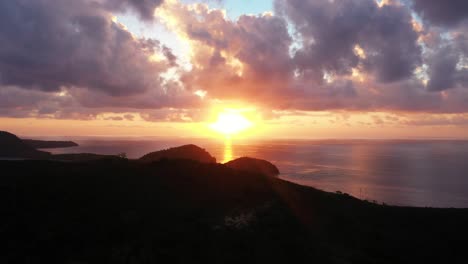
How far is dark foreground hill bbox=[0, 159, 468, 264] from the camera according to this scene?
2931cm

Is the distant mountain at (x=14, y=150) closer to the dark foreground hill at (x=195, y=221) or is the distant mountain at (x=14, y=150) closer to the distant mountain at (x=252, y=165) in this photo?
the distant mountain at (x=252, y=165)

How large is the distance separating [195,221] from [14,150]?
191797 mm

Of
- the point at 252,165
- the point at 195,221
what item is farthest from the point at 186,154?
the point at 195,221

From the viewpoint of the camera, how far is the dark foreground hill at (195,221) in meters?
29.3

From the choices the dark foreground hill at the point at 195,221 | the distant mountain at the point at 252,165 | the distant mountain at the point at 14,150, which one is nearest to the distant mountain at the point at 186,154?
the distant mountain at the point at 252,165

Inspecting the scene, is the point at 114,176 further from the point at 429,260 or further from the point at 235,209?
the point at 429,260

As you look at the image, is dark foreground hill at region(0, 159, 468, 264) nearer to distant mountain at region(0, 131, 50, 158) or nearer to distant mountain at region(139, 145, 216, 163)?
distant mountain at region(139, 145, 216, 163)

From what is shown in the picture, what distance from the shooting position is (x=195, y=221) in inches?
1419

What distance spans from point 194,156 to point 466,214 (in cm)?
10613

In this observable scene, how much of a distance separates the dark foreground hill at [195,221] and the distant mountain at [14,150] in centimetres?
13572

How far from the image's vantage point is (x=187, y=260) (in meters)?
28.6

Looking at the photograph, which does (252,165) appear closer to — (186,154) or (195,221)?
(186,154)

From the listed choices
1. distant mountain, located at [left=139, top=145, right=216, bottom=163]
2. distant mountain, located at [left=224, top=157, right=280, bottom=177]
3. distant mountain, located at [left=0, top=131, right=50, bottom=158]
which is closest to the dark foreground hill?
distant mountain, located at [left=224, top=157, right=280, bottom=177]

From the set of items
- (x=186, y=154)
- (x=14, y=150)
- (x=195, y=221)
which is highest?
(x=186, y=154)
